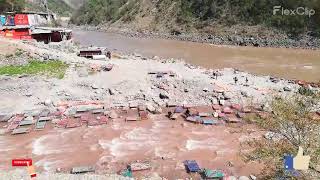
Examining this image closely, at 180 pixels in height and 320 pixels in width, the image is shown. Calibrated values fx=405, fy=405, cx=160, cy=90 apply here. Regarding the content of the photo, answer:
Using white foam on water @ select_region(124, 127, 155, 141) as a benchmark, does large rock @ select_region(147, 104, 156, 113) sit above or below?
above

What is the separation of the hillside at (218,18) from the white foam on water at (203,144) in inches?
1190

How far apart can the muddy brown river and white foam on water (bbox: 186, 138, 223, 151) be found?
42.5ft

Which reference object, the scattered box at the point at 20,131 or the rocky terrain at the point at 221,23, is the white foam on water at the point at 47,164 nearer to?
the scattered box at the point at 20,131

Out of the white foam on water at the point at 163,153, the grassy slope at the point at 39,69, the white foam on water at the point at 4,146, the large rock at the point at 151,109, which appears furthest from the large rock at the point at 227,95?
the white foam on water at the point at 4,146

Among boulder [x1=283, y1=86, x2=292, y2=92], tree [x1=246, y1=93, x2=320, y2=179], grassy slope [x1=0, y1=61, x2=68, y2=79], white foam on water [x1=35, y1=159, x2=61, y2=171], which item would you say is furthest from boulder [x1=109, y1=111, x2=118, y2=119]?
boulder [x1=283, y1=86, x2=292, y2=92]

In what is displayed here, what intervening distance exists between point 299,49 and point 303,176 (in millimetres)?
29719

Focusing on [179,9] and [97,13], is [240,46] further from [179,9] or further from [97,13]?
[97,13]

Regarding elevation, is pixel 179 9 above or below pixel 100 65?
above

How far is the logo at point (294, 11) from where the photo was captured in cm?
4309

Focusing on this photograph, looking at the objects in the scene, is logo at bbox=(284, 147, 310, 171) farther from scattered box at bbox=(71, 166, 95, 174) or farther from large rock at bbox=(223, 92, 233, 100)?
large rock at bbox=(223, 92, 233, 100)

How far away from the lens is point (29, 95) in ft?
64.2

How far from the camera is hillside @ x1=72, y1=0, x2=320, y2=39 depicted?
43156 millimetres

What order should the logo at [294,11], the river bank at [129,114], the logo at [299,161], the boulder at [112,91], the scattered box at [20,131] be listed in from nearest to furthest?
the logo at [299,161] → the river bank at [129,114] → the scattered box at [20,131] → the boulder at [112,91] → the logo at [294,11]

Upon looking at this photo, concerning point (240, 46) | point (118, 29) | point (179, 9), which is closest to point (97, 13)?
point (118, 29)
